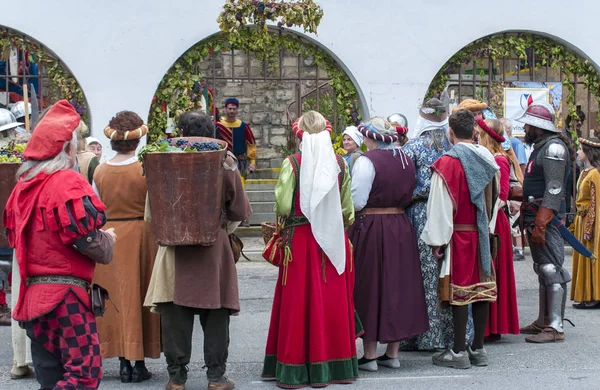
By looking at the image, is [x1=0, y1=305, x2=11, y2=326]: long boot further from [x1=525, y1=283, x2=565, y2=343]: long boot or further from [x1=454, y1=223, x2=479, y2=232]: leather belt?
[x1=525, y1=283, x2=565, y2=343]: long boot

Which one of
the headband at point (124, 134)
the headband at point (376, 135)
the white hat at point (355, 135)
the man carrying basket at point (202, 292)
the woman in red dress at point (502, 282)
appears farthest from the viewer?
the woman in red dress at point (502, 282)

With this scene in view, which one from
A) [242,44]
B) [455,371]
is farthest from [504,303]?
[242,44]

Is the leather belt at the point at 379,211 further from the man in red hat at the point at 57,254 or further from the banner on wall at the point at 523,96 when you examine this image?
the banner on wall at the point at 523,96

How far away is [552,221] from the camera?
25.3 feet

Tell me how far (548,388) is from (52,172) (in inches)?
137

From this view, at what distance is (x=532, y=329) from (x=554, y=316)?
1.22ft

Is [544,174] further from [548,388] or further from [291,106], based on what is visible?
[291,106]

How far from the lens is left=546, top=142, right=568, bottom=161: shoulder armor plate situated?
7539mm

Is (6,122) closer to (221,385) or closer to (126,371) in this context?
(126,371)

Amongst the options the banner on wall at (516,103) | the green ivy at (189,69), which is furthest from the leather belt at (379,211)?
the banner on wall at (516,103)

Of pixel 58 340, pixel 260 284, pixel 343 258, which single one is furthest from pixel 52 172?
pixel 260 284

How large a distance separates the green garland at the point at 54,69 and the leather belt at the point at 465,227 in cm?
630

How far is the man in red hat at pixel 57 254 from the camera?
4.77 metres

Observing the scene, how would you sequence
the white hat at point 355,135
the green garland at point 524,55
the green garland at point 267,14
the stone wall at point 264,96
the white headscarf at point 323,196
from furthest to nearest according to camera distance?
the stone wall at point 264,96, the green garland at point 524,55, the green garland at point 267,14, the white hat at point 355,135, the white headscarf at point 323,196
